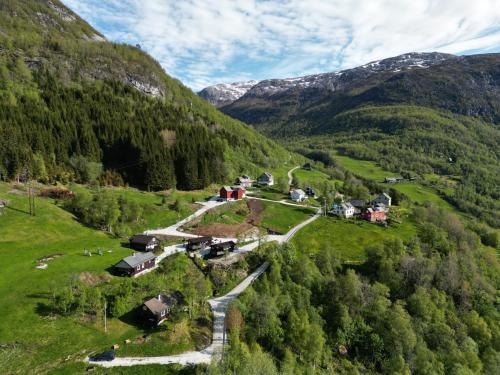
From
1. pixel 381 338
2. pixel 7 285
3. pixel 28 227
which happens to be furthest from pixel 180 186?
pixel 381 338

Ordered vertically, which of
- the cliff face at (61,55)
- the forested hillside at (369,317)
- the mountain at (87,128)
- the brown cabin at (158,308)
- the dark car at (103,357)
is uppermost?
the cliff face at (61,55)

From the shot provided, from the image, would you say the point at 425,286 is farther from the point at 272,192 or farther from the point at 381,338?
the point at 272,192

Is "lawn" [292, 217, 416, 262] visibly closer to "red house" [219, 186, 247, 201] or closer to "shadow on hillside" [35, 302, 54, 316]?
"red house" [219, 186, 247, 201]

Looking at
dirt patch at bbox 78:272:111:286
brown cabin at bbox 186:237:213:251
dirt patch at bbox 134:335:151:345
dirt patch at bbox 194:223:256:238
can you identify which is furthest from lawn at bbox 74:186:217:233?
dirt patch at bbox 134:335:151:345

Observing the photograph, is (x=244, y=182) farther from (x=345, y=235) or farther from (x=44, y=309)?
(x=44, y=309)

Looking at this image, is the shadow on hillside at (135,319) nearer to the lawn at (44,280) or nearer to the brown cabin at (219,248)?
the lawn at (44,280)

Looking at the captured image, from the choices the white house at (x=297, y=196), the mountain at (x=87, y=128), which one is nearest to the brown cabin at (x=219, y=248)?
the mountain at (x=87, y=128)
